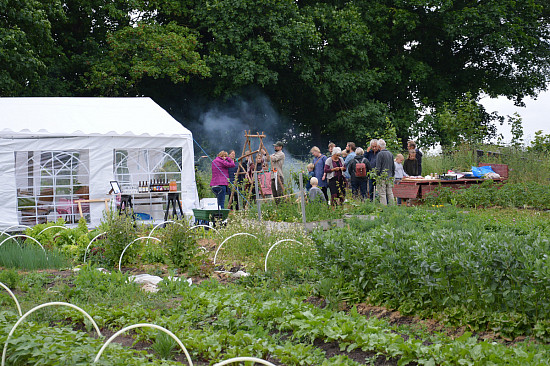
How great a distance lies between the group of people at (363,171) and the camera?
1249cm

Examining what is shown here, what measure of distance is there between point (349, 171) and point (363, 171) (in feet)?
1.62

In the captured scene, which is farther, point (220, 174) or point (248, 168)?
point (220, 174)

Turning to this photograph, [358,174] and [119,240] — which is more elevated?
[358,174]

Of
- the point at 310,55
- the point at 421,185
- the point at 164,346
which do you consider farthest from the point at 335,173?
the point at 310,55

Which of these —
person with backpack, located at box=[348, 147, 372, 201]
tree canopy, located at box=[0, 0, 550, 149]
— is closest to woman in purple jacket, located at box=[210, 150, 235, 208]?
person with backpack, located at box=[348, 147, 372, 201]

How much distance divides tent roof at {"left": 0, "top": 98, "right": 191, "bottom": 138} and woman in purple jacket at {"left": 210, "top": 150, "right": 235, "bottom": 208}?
39.4 inches

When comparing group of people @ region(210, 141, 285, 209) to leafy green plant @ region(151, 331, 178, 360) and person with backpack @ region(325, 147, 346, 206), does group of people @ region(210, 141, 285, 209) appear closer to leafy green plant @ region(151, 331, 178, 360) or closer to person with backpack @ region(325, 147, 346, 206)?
person with backpack @ region(325, 147, 346, 206)

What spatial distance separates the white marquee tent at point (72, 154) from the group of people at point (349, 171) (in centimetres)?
89

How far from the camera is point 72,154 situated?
44.4 ft

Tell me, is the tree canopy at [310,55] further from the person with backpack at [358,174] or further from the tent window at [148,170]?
the person with backpack at [358,174]

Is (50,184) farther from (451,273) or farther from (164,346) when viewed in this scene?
(451,273)

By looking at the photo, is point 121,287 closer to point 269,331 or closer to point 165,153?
point 269,331

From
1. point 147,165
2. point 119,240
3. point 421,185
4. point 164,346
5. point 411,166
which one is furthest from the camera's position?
point 147,165

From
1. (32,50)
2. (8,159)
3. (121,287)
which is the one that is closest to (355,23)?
(32,50)
